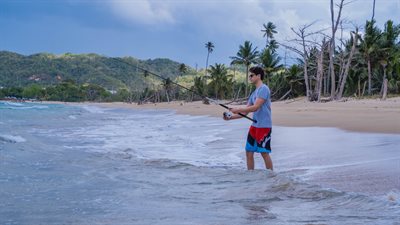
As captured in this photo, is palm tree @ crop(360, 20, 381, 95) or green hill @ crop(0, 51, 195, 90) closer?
palm tree @ crop(360, 20, 381, 95)

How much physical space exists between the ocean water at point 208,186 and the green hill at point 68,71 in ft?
391

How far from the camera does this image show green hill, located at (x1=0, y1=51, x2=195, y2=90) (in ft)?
427

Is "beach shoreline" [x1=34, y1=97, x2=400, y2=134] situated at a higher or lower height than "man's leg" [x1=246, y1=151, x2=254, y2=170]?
higher

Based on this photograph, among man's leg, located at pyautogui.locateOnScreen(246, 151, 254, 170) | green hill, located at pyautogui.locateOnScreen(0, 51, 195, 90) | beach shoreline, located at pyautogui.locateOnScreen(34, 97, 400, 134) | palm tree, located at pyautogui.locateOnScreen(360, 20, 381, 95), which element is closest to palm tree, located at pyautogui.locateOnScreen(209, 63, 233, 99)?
palm tree, located at pyautogui.locateOnScreen(360, 20, 381, 95)

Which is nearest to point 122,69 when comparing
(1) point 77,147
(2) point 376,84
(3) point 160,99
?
(3) point 160,99

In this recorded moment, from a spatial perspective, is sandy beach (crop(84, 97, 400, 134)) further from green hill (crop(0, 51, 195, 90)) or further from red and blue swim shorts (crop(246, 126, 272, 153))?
green hill (crop(0, 51, 195, 90))

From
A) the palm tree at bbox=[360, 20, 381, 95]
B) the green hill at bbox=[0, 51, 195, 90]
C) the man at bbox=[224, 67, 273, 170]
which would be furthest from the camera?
the green hill at bbox=[0, 51, 195, 90]

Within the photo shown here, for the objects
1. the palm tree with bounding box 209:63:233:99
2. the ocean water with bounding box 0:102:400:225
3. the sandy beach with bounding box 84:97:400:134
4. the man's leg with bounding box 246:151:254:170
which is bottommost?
the ocean water with bounding box 0:102:400:225

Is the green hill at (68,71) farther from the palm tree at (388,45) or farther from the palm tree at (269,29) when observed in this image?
the palm tree at (388,45)

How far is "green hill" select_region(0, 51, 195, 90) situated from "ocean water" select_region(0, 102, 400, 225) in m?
119

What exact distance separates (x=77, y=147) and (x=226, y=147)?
313cm

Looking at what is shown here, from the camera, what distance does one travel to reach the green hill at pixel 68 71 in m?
130

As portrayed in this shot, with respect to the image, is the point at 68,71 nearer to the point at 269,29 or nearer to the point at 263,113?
the point at 269,29

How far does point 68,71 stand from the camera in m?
137
